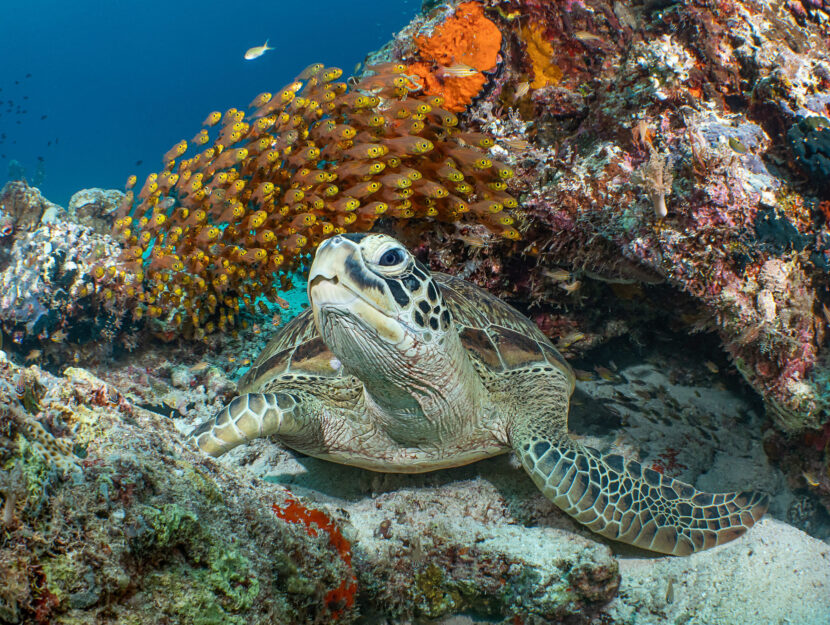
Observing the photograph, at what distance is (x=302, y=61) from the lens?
9550 cm

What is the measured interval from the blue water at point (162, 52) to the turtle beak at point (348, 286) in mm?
97166

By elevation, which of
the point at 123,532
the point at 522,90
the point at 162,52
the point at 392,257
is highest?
the point at 162,52

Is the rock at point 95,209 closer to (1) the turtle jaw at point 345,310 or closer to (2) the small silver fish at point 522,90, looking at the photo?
(2) the small silver fish at point 522,90

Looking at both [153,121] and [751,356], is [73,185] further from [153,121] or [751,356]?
[751,356]

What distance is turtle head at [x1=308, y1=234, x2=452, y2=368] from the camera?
1792mm

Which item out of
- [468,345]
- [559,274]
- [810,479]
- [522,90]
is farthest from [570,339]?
[522,90]

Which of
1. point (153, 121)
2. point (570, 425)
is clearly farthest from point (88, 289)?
point (153, 121)

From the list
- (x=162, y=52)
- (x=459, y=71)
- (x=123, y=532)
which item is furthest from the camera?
(x=162, y=52)

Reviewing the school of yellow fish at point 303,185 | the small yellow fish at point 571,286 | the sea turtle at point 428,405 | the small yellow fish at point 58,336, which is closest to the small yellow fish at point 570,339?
the small yellow fish at point 571,286

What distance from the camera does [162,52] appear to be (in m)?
96.2

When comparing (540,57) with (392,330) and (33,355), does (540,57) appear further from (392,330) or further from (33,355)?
(33,355)

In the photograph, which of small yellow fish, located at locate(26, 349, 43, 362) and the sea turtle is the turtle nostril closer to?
the sea turtle

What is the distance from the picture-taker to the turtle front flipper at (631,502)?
222 centimetres

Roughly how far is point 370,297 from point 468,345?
1272 millimetres
